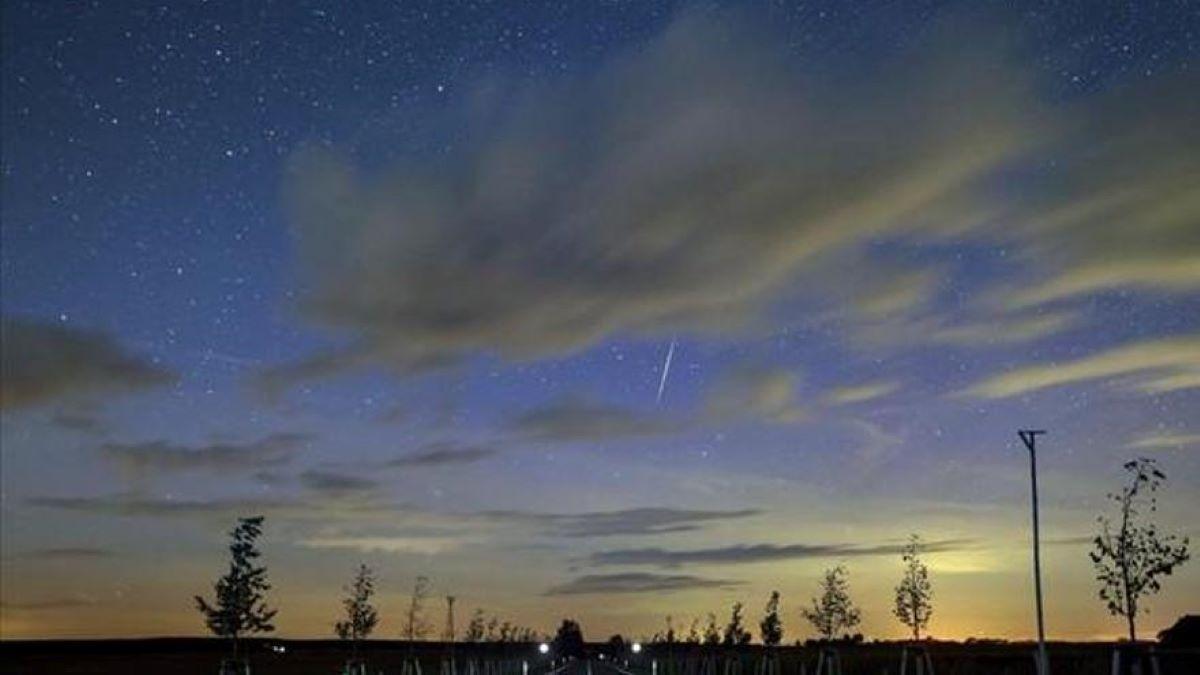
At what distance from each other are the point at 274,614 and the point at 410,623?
52.4 metres

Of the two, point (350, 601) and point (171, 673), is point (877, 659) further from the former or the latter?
point (350, 601)

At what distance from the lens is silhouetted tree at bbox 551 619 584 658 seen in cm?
15675

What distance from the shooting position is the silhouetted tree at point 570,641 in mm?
156750

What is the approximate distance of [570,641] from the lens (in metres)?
157

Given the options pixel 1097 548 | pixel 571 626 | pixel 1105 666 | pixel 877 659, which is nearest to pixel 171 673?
pixel 877 659

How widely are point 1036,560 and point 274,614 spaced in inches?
2102

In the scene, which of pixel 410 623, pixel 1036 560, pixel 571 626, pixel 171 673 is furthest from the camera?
pixel 571 626

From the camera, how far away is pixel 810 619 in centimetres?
10775

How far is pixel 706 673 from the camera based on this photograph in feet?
254

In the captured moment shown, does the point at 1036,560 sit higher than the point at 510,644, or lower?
higher

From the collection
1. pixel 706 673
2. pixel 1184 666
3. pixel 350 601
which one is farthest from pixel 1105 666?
pixel 350 601

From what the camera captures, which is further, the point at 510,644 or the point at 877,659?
the point at 510,644

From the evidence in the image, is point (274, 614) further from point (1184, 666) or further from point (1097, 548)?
point (1184, 666)

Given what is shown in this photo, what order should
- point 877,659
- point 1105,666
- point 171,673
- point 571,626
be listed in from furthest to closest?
point 571,626 < point 171,673 < point 877,659 < point 1105,666
